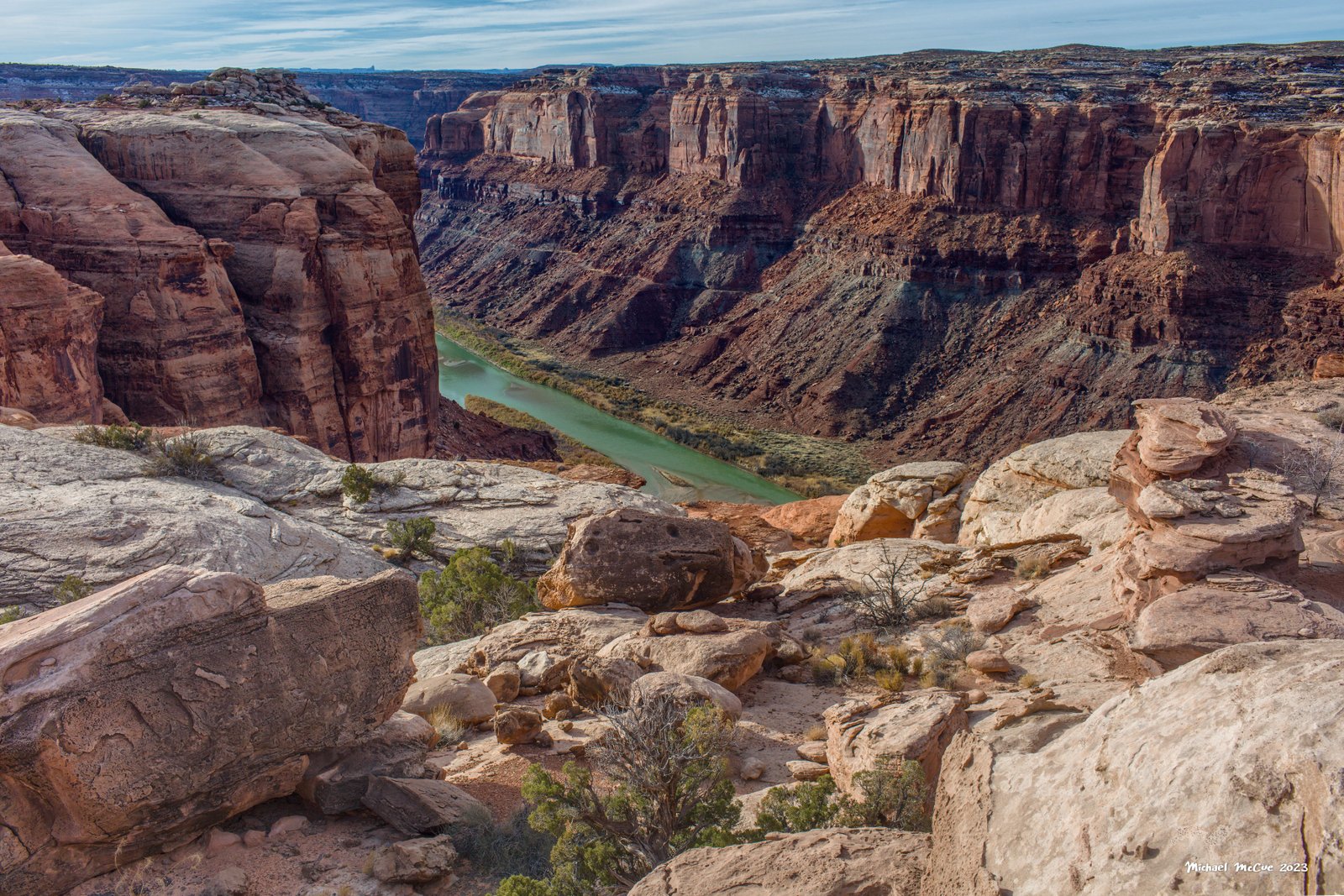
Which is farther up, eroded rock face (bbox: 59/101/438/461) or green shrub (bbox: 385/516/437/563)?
eroded rock face (bbox: 59/101/438/461)

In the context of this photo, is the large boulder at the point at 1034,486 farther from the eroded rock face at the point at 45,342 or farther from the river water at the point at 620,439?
the river water at the point at 620,439

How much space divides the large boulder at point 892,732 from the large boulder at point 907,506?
14310 mm

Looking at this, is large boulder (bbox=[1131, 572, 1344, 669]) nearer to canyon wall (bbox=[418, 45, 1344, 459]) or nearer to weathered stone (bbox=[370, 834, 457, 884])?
weathered stone (bbox=[370, 834, 457, 884])

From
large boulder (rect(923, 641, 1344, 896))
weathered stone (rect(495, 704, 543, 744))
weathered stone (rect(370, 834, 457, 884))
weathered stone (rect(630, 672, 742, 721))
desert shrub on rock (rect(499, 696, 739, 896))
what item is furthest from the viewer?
weathered stone (rect(495, 704, 543, 744))

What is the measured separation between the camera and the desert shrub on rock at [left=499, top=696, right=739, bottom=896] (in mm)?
7895

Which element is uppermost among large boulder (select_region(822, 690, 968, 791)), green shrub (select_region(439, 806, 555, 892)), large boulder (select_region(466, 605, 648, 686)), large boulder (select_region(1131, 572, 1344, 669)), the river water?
large boulder (select_region(1131, 572, 1344, 669))

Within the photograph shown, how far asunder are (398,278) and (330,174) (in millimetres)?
3668

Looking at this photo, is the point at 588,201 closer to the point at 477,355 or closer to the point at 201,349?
the point at 477,355

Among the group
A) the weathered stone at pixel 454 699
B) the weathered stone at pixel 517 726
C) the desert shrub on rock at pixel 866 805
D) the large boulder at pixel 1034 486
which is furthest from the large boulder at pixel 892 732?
the large boulder at pixel 1034 486

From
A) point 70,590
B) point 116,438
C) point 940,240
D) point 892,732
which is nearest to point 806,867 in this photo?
point 892,732

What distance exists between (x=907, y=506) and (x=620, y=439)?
112 ft

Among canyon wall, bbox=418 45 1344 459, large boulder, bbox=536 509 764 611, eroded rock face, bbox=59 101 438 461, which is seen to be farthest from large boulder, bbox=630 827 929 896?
canyon wall, bbox=418 45 1344 459

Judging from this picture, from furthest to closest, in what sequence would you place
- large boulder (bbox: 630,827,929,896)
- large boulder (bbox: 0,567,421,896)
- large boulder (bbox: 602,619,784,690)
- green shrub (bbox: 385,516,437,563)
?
green shrub (bbox: 385,516,437,563), large boulder (bbox: 602,619,784,690), large boulder (bbox: 0,567,421,896), large boulder (bbox: 630,827,929,896)

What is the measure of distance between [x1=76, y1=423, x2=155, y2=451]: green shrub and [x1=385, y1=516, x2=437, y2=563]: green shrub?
5.43 metres
